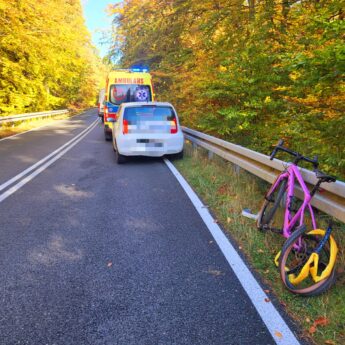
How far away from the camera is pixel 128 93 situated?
1455cm

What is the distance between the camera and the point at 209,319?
2.69m

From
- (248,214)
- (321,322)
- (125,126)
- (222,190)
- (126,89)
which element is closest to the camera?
(321,322)

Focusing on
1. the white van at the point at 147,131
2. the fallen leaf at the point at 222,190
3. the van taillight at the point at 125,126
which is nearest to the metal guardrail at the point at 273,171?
the fallen leaf at the point at 222,190

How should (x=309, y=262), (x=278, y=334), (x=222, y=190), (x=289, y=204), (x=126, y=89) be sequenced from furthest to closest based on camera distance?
(x=126, y=89) → (x=222, y=190) → (x=289, y=204) → (x=309, y=262) → (x=278, y=334)

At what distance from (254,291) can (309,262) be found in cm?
56

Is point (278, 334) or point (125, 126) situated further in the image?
point (125, 126)

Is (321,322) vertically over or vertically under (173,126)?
under

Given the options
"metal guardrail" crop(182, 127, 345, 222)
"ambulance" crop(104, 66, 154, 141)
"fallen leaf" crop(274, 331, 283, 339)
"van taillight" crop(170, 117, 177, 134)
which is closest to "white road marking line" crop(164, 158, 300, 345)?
"fallen leaf" crop(274, 331, 283, 339)

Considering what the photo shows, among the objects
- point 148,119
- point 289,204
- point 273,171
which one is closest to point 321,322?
point 289,204

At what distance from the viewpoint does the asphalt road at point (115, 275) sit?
2555 mm

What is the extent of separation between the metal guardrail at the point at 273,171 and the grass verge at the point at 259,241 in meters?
0.44

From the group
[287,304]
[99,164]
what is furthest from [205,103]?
[287,304]

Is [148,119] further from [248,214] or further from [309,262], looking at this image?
[309,262]

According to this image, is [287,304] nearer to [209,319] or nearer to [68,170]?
[209,319]
